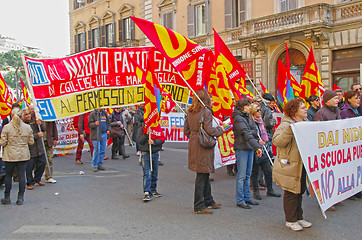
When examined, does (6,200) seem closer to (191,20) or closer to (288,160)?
(288,160)

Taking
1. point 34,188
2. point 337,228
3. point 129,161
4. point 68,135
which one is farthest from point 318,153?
point 68,135

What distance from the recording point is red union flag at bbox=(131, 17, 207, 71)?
5793 mm

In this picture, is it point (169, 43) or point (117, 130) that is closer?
point (169, 43)

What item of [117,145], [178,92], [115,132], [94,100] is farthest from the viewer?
[117,145]

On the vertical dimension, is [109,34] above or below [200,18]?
above

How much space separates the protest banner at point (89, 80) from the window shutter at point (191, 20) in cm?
1653

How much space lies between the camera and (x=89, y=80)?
720 centimetres

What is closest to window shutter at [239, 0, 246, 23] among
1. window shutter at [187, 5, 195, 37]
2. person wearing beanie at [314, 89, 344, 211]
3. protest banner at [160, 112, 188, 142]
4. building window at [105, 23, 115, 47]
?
window shutter at [187, 5, 195, 37]

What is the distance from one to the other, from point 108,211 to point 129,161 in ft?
17.7

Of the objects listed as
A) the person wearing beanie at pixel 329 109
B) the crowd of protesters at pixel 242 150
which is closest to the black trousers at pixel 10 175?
the crowd of protesters at pixel 242 150

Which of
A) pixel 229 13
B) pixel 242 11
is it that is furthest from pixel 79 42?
pixel 242 11

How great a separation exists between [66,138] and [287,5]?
12.4 meters

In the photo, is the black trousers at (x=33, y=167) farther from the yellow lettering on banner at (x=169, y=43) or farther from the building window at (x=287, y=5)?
the building window at (x=287, y=5)

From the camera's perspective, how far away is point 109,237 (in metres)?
4.64
